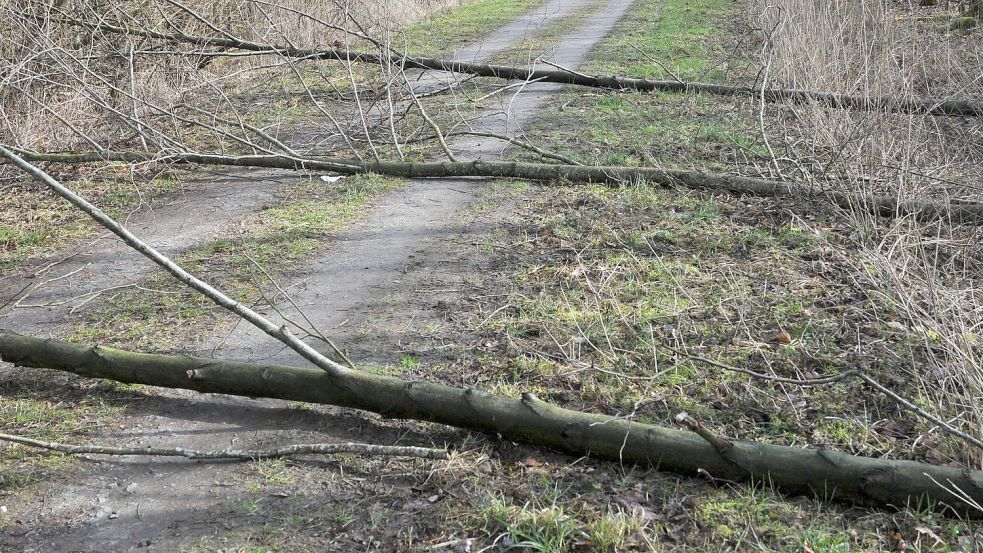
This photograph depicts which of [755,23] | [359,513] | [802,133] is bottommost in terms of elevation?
[359,513]

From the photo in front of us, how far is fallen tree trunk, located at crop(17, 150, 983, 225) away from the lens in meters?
6.40

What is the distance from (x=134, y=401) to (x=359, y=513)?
1.68m

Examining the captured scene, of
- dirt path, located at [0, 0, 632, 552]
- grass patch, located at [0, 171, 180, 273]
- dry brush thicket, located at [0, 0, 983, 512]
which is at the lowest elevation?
dirt path, located at [0, 0, 632, 552]

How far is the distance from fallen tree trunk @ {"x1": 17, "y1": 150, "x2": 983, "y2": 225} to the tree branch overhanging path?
A: 3.21m

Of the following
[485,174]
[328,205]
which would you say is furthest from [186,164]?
[485,174]

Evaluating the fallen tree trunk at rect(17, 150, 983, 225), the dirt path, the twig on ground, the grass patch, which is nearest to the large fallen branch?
the fallen tree trunk at rect(17, 150, 983, 225)

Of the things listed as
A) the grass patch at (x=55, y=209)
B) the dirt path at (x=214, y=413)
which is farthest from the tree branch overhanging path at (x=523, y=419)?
the grass patch at (x=55, y=209)

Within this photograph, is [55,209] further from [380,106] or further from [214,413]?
[214,413]

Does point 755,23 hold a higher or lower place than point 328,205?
higher

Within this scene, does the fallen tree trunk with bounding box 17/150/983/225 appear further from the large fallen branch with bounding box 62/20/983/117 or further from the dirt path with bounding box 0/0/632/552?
the large fallen branch with bounding box 62/20/983/117

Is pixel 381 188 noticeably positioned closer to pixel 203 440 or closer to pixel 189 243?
pixel 189 243

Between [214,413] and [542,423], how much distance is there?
1728 millimetres

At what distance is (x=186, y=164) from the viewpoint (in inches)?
350

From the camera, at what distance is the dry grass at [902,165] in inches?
163
